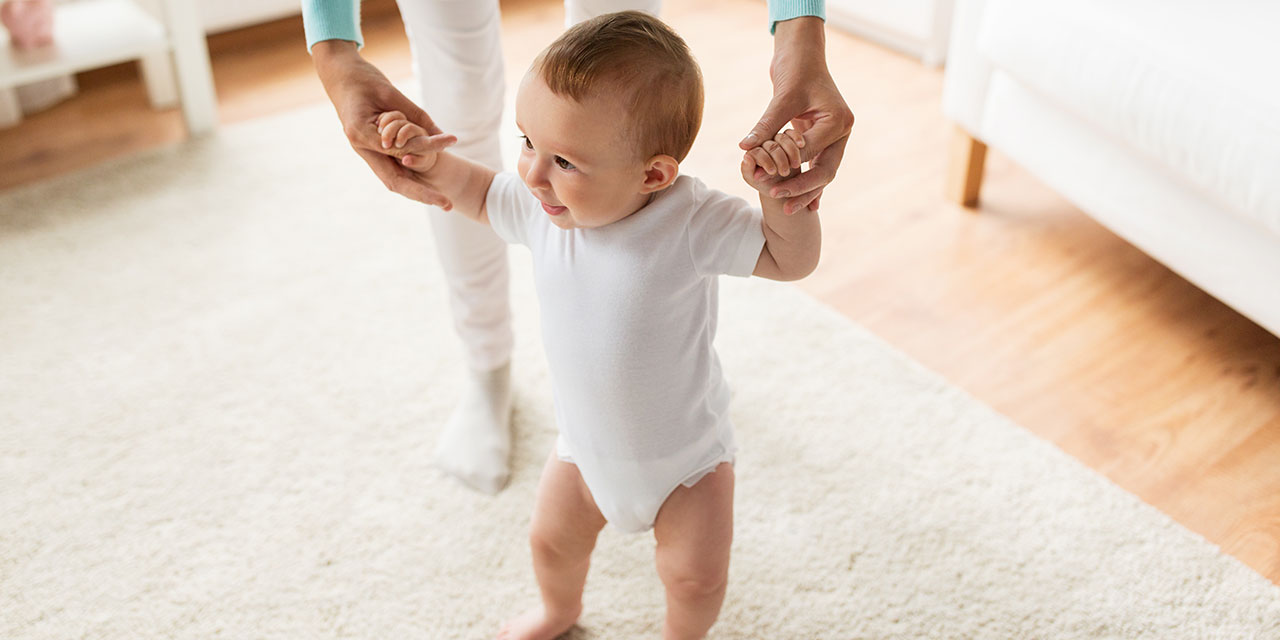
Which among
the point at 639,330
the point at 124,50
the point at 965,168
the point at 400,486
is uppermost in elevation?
the point at 639,330

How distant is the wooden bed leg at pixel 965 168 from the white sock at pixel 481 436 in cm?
93

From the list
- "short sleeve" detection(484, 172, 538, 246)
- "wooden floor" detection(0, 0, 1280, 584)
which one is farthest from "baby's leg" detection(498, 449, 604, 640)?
"wooden floor" detection(0, 0, 1280, 584)

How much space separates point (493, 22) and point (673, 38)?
1.30 feet

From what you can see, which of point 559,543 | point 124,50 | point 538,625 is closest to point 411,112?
point 559,543

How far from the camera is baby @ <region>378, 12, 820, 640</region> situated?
75 centimetres

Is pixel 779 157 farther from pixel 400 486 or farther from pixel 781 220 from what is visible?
pixel 400 486

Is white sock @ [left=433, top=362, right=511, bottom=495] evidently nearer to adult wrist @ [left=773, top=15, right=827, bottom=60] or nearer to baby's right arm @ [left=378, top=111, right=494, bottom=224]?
baby's right arm @ [left=378, top=111, right=494, bottom=224]

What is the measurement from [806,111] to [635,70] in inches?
5.2

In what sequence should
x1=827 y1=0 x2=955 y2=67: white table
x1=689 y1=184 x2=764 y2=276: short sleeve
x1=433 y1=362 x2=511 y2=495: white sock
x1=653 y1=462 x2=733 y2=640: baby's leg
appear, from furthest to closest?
x1=827 y1=0 x2=955 y2=67: white table, x1=433 y1=362 x2=511 y2=495: white sock, x1=653 y1=462 x2=733 y2=640: baby's leg, x1=689 y1=184 x2=764 y2=276: short sleeve

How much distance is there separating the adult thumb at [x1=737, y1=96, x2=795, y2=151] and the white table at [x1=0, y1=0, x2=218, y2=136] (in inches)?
62.6

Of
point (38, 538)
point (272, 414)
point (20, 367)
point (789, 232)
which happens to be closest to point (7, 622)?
point (38, 538)

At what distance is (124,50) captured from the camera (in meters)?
1.93

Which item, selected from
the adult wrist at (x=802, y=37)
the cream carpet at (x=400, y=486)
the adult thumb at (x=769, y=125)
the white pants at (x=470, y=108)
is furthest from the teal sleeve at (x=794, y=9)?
the cream carpet at (x=400, y=486)

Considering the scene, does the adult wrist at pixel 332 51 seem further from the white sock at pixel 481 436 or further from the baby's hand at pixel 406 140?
the white sock at pixel 481 436
